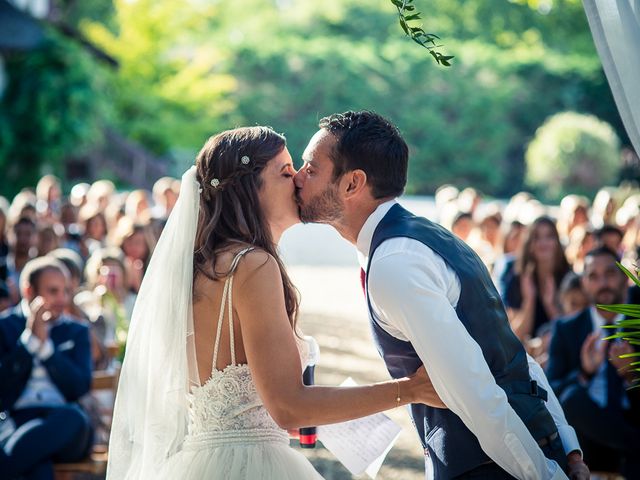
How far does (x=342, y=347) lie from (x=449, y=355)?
10026 millimetres

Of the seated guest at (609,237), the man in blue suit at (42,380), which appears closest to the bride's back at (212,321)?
the man in blue suit at (42,380)

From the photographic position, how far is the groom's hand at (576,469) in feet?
11.4

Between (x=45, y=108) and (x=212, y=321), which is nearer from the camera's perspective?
(x=212, y=321)

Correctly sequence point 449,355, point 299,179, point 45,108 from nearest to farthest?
point 449,355 < point 299,179 < point 45,108

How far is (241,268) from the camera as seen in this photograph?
130 inches

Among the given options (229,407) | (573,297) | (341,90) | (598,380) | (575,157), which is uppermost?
(341,90)

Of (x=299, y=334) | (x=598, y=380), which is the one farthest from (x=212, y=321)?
(x=598, y=380)

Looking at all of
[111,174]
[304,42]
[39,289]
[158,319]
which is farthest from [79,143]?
[158,319]

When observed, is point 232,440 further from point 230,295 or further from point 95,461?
point 95,461

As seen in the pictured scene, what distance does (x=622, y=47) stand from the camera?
3.15 meters

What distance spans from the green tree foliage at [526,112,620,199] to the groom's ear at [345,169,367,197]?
28.8m

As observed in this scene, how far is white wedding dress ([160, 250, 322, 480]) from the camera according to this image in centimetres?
343

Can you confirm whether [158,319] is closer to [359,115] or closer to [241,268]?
[241,268]

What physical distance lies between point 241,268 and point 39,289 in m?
3.46
